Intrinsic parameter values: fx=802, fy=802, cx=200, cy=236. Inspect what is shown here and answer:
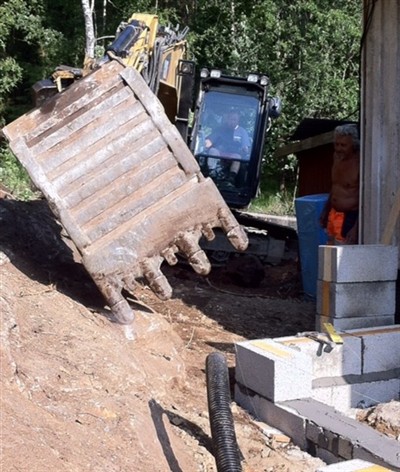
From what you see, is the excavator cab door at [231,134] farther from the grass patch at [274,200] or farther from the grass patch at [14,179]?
the grass patch at [274,200]

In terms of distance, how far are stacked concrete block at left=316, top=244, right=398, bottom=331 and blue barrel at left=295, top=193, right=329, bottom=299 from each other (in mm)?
2942

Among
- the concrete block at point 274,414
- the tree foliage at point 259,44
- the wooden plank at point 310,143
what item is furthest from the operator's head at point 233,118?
the tree foliage at point 259,44

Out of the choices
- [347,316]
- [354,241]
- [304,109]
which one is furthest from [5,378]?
[304,109]

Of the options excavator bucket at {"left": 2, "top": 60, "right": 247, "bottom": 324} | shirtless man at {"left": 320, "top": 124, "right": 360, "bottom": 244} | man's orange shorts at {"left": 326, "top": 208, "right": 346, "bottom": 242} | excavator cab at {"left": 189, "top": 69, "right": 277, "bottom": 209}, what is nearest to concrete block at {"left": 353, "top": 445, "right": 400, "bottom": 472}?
excavator bucket at {"left": 2, "top": 60, "right": 247, "bottom": 324}

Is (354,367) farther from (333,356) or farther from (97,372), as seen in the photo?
(97,372)

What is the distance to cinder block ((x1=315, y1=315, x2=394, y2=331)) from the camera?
21.8 feet

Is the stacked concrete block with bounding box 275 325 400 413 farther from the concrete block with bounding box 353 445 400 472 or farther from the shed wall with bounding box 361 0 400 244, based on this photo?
→ the shed wall with bounding box 361 0 400 244

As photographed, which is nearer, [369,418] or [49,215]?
[369,418]

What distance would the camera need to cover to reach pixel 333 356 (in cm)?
620

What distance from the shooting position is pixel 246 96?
12695 mm

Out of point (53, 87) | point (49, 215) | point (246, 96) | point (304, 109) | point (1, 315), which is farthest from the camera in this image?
point (304, 109)

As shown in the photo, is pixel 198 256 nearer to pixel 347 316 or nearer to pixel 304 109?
pixel 347 316

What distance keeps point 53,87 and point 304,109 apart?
55.7ft

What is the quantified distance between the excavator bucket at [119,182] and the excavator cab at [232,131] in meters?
5.44
